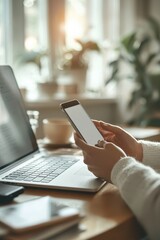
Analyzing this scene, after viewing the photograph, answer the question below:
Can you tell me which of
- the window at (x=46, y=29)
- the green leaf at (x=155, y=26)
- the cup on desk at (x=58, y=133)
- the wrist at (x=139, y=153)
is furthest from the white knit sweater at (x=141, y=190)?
the green leaf at (x=155, y=26)

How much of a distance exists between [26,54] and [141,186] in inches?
66.1

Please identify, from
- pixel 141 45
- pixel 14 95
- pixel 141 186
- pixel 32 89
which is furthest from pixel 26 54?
pixel 141 186

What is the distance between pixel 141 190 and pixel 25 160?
1.47ft

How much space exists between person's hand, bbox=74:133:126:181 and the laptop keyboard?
3.9 inches

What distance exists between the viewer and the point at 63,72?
2582 mm

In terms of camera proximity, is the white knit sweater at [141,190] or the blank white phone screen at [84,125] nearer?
the white knit sweater at [141,190]

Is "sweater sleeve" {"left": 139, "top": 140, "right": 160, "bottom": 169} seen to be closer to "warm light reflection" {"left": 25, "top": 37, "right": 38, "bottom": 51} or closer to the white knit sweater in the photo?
the white knit sweater

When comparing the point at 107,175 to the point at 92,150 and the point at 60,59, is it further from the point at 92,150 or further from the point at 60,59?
the point at 60,59

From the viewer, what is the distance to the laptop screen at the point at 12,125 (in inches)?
44.6

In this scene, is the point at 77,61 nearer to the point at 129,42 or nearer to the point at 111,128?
the point at 129,42

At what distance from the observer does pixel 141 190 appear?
834mm

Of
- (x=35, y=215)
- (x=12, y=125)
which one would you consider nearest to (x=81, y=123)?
(x=12, y=125)

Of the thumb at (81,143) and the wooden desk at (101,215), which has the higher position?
the thumb at (81,143)

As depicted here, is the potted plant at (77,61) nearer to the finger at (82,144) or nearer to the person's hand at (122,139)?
the person's hand at (122,139)
